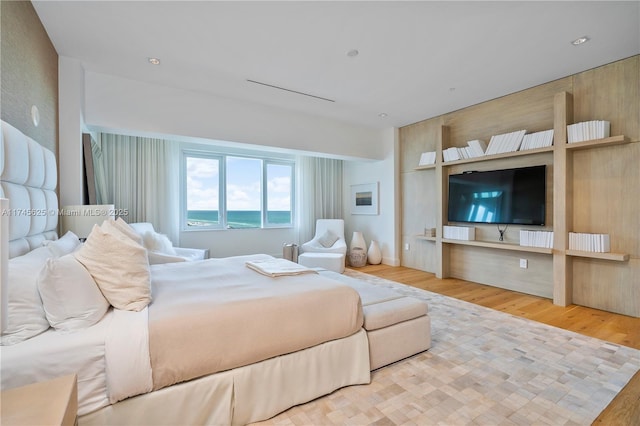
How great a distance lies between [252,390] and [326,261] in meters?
3.29

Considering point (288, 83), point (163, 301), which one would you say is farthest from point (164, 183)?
point (163, 301)

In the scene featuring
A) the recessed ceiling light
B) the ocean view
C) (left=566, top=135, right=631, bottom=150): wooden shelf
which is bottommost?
the ocean view

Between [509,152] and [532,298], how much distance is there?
1878 mm

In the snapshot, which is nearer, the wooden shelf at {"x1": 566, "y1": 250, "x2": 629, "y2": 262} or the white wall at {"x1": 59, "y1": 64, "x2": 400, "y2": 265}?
the wooden shelf at {"x1": 566, "y1": 250, "x2": 629, "y2": 262}

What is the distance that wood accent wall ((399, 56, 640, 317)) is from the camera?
2879mm

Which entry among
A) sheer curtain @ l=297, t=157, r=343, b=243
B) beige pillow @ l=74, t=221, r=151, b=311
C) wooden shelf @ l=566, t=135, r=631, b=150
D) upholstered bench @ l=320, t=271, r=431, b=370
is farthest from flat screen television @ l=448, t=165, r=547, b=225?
beige pillow @ l=74, t=221, r=151, b=311

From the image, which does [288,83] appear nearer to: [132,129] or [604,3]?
[132,129]

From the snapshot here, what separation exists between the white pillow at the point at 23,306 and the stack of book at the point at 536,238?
441 cm

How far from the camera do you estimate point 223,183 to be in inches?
212

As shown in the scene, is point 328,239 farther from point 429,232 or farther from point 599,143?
point 599,143

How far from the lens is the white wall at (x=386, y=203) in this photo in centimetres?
537

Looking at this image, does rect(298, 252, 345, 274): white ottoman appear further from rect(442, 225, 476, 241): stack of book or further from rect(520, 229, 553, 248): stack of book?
rect(520, 229, 553, 248): stack of book

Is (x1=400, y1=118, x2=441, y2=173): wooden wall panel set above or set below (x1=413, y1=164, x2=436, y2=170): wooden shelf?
above

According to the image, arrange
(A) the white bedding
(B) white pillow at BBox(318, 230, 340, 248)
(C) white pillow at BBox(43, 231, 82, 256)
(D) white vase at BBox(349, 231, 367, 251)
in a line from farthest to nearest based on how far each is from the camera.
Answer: (D) white vase at BBox(349, 231, 367, 251)
(B) white pillow at BBox(318, 230, 340, 248)
(C) white pillow at BBox(43, 231, 82, 256)
(A) the white bedding
